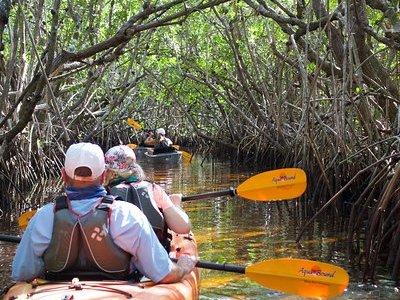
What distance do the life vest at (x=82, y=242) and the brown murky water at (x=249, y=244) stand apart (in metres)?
1.89

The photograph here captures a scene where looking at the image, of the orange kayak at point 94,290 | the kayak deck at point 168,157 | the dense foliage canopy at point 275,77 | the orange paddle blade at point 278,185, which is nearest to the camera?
the orange kayak at point 94,290

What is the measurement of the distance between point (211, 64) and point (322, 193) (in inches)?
306

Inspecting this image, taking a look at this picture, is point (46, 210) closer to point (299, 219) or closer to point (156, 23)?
point (156, 23)

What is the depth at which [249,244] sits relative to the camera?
7668 millimetres

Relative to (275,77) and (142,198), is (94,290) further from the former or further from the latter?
(275,77)

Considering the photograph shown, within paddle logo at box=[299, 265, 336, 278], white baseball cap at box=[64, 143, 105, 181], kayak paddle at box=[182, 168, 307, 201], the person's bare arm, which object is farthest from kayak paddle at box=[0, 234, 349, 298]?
kayak paddle at box=[182, 168, 307, 201]

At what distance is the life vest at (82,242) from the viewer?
375 cm

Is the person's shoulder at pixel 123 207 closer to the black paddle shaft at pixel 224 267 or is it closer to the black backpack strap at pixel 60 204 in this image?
the black backpack strap at pixel 60 204

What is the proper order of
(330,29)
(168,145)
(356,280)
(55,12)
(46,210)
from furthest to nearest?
1. (168,145)
2. (330,29)
3. (55,12)
4. (356,280)
5. (46,210)

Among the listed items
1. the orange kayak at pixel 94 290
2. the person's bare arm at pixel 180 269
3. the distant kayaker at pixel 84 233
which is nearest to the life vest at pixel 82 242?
the distant kayaker at pixel 84 233

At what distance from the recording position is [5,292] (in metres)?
3.93

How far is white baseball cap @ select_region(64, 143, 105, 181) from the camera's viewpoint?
371 cm

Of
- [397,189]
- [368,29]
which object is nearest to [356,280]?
[397,189]

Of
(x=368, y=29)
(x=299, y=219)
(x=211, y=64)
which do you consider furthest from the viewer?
(x=211, y=64)
